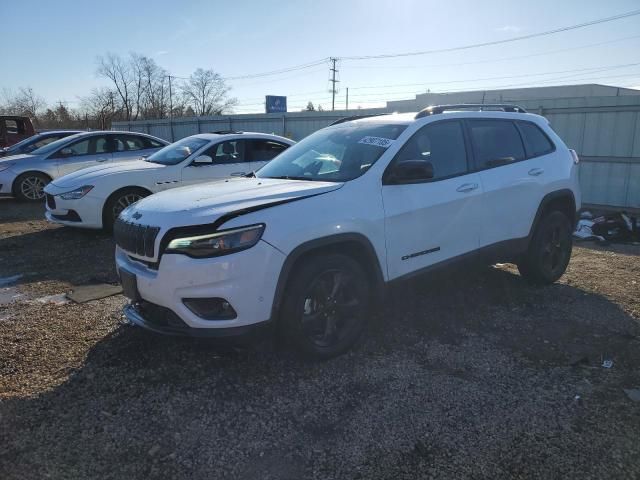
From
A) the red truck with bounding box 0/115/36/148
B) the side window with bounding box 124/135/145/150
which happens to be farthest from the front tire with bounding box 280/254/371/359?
the red truck with bounding box 0/115/36/148

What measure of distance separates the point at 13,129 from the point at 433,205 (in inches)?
704

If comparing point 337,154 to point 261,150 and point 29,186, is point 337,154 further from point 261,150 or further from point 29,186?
point 29,186

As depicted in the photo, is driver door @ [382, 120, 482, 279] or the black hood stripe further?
driver door @ [382, 120, 482, 279]

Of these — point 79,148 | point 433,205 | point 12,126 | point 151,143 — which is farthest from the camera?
point 12,126

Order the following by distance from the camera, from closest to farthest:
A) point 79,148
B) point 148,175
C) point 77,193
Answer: point 77,193, point 148,175, point 79,148

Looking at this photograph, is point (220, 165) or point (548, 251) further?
point (220, 165)

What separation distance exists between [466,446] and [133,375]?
88.1 inches

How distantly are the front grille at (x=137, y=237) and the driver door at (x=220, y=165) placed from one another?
14.2 feet

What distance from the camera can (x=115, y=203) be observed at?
746cm

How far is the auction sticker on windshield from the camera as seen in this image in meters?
3.97

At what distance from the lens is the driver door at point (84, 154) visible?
10.8m

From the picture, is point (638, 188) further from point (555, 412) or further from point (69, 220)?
point (69, 220)

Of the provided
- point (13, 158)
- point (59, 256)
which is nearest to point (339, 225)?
point (59, 256)

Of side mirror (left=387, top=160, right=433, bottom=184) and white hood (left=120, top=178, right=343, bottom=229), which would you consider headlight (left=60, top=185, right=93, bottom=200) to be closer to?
white hood (left=120, top=178, right=343, bottom=229)
